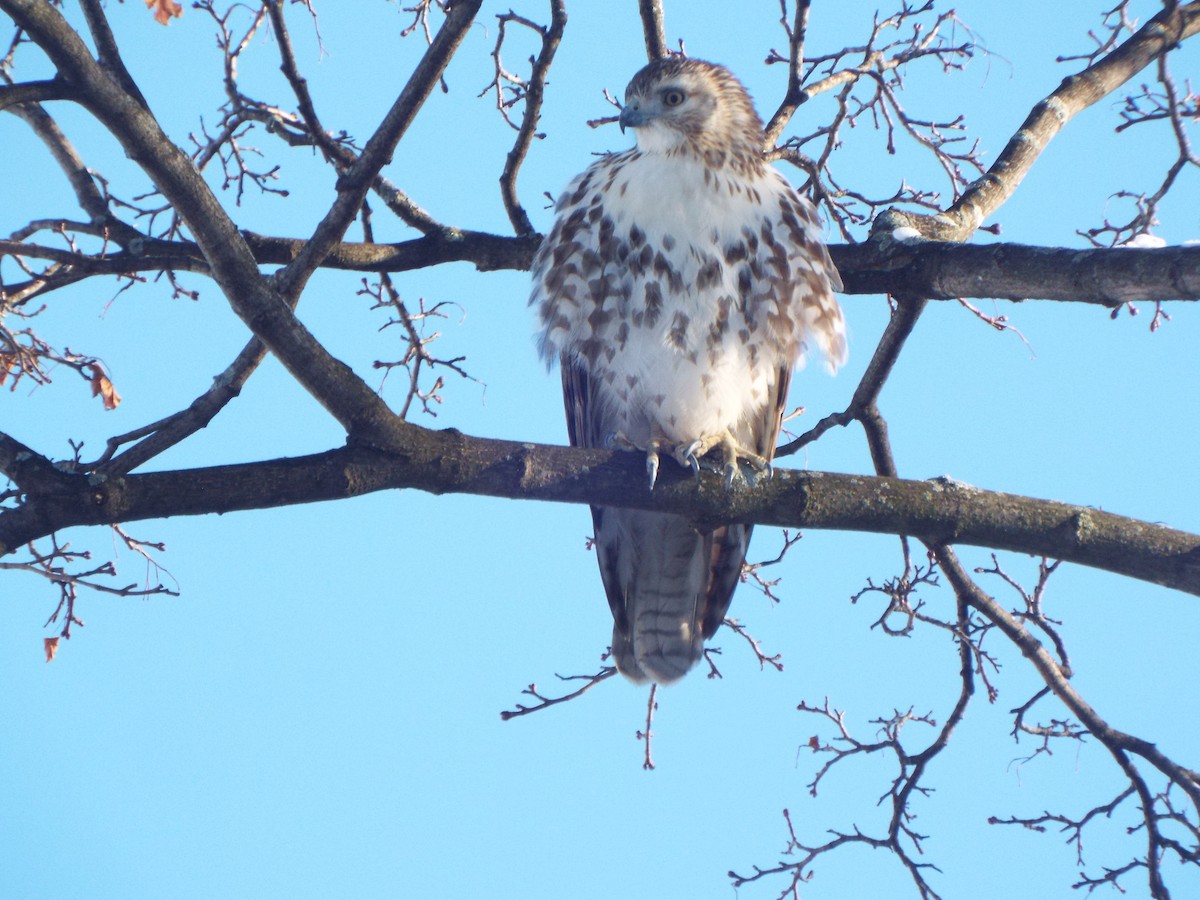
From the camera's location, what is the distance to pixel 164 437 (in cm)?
299

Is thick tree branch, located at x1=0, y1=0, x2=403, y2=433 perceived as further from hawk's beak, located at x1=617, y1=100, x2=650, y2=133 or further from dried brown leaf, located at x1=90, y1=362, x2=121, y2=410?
hawk's beak, located at x1=617, y1=100, x2=650, y2=133

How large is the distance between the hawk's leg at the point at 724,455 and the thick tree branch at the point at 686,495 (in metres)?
0.16

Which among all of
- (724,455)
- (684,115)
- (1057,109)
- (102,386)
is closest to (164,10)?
(102,386)

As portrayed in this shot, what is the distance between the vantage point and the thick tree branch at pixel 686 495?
2754 millimetres

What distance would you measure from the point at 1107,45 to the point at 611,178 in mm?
2189

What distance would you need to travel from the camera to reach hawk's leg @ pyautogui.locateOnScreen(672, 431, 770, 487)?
11.1ft

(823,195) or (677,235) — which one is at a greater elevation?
A: (823,195)

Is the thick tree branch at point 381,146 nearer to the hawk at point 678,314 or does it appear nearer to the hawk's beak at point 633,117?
the hawk at point 678,314

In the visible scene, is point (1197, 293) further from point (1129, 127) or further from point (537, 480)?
point (537, 480)

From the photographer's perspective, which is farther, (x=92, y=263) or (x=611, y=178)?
(x=611, y=178)

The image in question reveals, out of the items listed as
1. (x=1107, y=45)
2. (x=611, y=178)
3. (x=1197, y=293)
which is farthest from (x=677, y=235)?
(x=1107, y=45)

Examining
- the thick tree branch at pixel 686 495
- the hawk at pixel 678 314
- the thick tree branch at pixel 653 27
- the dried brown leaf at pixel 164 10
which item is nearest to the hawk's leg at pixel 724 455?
the hawk at pixel 678 314

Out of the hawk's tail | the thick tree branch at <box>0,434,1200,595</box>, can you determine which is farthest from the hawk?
the thick tree branch at <box>0,434,1200,595</box>

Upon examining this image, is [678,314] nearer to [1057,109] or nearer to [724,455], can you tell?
[724,455]
